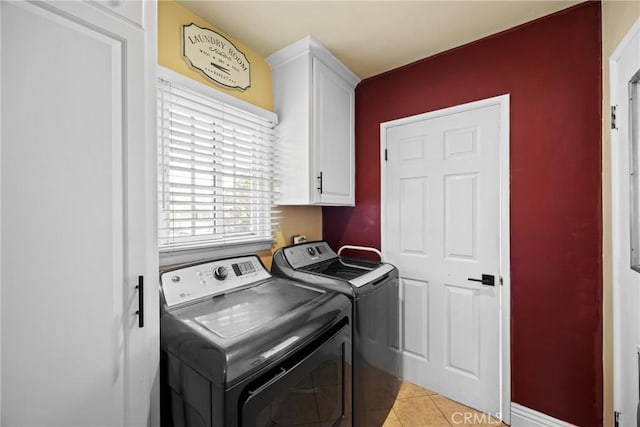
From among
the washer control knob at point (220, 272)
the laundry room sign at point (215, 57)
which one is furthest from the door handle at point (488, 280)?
the laundry room sign at point (215, 57)

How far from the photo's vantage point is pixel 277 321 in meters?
1.03

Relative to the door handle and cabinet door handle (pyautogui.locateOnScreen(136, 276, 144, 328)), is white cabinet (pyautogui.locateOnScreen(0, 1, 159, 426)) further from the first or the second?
the door handle

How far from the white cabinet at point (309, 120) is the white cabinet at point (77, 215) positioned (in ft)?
3.25

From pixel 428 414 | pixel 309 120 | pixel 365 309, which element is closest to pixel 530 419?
pixel 428 414

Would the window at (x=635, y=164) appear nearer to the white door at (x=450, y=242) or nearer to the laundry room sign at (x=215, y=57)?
the white door at (x=450, y=242)

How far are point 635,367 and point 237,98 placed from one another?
2.43 meters

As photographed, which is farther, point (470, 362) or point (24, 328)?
point (470, 362)

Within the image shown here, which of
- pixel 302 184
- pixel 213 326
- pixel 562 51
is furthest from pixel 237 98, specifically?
pixel 562 51

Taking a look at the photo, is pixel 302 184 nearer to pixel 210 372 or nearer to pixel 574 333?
pixel 210 372

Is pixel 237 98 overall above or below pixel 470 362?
above

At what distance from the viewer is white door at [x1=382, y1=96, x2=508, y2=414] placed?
1.76 meters

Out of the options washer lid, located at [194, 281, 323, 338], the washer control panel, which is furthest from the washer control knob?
washer lid, located at [194, 281, 323, 338]

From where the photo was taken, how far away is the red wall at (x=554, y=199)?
1.46 meters

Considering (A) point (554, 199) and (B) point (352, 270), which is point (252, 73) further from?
(A) point (554, 199)
